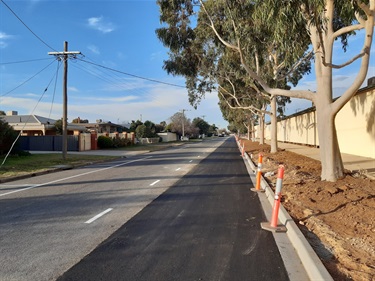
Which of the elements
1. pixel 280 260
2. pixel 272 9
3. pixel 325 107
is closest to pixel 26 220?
pixel 280 260

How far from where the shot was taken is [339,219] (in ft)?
21.5

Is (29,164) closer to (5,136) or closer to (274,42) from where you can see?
(5,136)

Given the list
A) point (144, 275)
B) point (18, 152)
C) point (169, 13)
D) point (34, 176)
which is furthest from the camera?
point (18, 152)

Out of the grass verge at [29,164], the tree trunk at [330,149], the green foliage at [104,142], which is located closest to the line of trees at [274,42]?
the tree trunk at [330,149]

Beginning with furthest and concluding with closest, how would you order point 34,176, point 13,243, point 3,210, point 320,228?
1. point 34,176
2. point 3,210
3. point 320,228
4. point 13,243

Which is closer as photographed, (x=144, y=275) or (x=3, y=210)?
(x=144, y=275)

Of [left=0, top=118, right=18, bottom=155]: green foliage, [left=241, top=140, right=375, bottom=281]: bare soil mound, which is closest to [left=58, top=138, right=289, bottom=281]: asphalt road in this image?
[left=241, top=140, right=375, bottom=281]: bare soil mound

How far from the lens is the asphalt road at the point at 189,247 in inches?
174

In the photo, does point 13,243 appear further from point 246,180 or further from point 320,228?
point 246,180

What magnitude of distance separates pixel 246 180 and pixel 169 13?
10.6 metres

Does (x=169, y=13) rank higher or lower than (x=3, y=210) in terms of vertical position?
higher

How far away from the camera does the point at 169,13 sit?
736 inches

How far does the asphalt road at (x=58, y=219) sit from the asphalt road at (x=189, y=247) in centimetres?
32

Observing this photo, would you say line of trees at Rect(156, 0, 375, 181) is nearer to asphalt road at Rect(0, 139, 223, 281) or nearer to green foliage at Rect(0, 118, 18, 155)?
asphalt road at Rect(0, 139, 223, 281)
